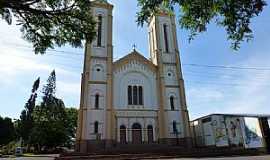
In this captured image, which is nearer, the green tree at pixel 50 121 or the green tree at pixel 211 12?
the green tree at pixel 211 12

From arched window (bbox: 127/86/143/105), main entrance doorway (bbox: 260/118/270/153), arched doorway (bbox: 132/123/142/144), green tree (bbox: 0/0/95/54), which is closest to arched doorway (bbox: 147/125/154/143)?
arched doorway (bbox: 132/123/142/144)

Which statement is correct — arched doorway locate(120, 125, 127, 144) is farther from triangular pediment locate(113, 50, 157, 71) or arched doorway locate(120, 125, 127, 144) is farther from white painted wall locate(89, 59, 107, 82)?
triangular pediment locate(113, 50, 157, 71)

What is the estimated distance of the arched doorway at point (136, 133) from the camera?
2751 centimetres

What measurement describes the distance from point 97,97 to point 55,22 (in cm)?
2030

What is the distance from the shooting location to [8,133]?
42062 mm

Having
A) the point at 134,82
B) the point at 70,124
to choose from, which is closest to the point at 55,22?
the point at 134,82

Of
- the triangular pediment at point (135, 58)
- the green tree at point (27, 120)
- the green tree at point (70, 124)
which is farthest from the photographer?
the green tree at point (70, 124)

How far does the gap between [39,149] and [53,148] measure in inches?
108

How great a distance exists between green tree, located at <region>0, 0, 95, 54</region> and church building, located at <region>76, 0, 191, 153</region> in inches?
722

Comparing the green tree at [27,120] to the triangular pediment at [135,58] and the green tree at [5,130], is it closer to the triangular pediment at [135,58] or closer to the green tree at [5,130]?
the green tree at [5,130]

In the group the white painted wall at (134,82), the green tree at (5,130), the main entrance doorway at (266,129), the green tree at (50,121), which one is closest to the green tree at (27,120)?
the green tree at (50,121)

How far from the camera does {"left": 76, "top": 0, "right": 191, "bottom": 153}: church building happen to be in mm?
26531

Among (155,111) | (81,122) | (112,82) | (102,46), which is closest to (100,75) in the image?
(112,82)

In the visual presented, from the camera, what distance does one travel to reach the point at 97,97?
27.9m
